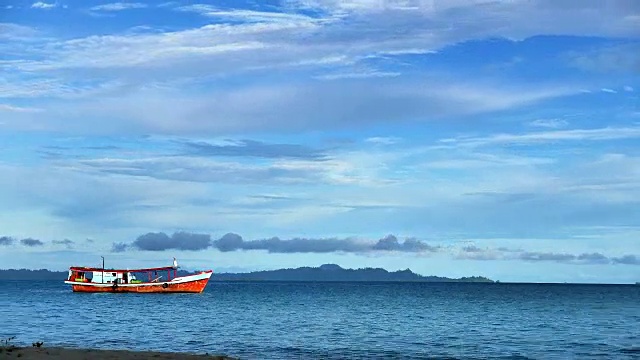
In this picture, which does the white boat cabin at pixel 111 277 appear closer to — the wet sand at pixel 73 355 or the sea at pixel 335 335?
the sea at pixel 335 335

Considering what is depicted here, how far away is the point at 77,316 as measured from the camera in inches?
3034

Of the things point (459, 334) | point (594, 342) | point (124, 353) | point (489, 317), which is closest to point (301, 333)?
point (459, 334)

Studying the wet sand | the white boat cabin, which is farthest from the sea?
the white boat cabin

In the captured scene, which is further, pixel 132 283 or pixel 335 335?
pixel 132 283

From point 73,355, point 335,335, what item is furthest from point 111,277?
point 73,355

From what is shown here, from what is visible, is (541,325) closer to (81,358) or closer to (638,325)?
(638,325)


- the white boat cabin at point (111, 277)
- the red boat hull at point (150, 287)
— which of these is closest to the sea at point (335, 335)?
the red boat hull at point (150, 287)

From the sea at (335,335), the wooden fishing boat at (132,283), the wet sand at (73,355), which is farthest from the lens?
the wooden fishing boat at (132,283)

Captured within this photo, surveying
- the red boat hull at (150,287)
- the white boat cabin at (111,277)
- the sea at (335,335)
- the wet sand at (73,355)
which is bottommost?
the sea at (335,335)

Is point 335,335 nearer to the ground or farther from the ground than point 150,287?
nearer to the ground

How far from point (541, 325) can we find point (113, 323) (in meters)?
42.4

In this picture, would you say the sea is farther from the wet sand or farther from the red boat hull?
the red boat hull

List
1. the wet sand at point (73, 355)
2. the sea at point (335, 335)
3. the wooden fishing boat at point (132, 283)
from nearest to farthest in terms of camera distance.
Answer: the wet sand at point (73, 355) → the sea at point (335, 335) → the wooden fishing boat at point (132, 283)

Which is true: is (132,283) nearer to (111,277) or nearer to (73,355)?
(111,277)
